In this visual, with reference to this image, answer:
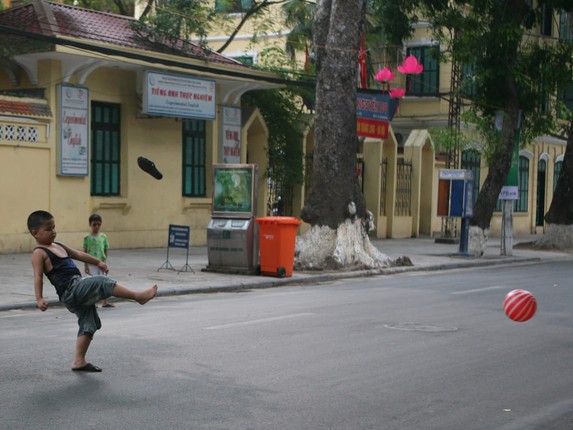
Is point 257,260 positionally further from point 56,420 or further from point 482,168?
point 482,168

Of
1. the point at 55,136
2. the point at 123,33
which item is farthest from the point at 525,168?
the point at 55,136

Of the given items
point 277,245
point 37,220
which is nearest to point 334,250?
point 277,245

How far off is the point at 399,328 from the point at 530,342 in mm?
1548

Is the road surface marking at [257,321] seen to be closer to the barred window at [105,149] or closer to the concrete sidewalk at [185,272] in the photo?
the concrete sidewalk at [185,272]


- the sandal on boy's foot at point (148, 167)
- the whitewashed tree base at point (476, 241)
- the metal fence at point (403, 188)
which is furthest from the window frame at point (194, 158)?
the metal fence at point (403, 188)

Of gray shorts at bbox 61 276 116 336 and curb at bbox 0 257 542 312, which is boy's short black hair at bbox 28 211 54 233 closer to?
gray shorts at bbox 61 276 116 336

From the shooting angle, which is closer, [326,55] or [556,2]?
[326,55]

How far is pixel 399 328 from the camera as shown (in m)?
11.9

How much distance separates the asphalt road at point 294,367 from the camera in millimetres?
7223

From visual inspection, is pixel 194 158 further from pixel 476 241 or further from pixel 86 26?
pixel 476 241

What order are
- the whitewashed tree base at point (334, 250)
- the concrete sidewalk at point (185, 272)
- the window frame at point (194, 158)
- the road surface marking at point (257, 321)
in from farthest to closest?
the window frame at point (194, 158) → the whitewashed tree base at point (334, 250) → the concrete sidewalk at point (185, 272) → the road surface marking at point (257, 321)

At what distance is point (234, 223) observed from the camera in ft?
63.7

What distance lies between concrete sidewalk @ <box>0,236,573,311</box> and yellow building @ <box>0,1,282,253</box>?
1130mm

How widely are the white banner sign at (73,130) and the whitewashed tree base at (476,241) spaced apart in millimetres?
9985
